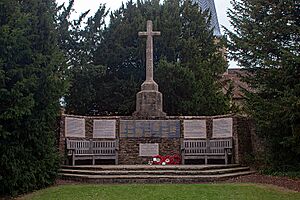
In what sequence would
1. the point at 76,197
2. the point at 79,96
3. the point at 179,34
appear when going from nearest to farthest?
the point at 76,197 → the point at 79,96 → the point at 179,34

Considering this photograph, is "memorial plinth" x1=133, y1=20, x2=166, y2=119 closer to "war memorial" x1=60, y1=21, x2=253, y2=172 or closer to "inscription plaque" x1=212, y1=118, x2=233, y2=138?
"war memorial" x1=60, y1=21, x2=253, y2=172

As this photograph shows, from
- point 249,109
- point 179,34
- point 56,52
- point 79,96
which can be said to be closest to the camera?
point 56,52

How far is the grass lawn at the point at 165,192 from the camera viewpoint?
927cm

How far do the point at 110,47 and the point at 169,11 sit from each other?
14.7 ft

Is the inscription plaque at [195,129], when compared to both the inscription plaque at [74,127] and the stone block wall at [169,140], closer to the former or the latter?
the stone block wall at [169,140]

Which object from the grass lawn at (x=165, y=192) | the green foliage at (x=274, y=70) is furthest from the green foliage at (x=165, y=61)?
the grass lawn at (x=165, y=192)

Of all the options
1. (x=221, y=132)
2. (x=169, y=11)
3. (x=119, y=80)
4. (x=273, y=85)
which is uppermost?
(x=169, y=11)

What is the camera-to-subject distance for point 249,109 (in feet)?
45.6

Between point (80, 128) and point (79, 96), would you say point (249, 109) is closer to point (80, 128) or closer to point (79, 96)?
point (80, 128)

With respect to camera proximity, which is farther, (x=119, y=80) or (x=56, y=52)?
(x=119, y=80)

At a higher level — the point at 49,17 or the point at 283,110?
the point at 49,17

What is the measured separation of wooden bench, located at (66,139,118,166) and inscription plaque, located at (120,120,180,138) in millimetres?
756

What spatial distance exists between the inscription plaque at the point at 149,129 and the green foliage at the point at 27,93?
569cm

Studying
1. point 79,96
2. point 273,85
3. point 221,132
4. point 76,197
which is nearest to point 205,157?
point 221,132
